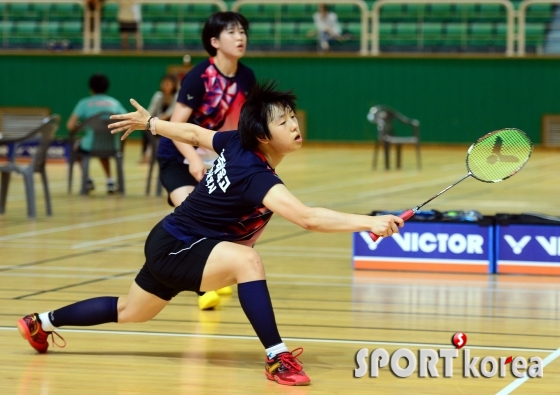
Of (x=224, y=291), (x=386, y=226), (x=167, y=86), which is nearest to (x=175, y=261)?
(x=386, y=226)

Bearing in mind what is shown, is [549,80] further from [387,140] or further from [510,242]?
[510,242]

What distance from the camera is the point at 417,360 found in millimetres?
4973

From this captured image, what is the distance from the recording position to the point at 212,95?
6.64 meters

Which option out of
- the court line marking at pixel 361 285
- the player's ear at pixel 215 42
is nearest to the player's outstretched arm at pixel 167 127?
the player's ear at pixel 215 42

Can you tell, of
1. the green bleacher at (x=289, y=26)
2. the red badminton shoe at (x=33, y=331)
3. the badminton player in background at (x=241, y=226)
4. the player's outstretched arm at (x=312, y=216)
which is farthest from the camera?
the green bleacher at (x=289, y=26)

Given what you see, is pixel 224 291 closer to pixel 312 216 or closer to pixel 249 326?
pixel 249 326

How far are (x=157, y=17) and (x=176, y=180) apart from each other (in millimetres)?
18052

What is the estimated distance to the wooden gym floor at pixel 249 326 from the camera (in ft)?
15.0

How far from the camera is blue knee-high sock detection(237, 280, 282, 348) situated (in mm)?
4527

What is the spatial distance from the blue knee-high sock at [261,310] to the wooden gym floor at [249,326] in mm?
207

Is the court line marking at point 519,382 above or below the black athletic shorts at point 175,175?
below

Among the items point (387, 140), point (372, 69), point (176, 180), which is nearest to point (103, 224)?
point (176, 180)

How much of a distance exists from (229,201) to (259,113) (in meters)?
0.40

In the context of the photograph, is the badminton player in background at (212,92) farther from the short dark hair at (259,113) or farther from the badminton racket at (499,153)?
the badminton racket at (499,153)
